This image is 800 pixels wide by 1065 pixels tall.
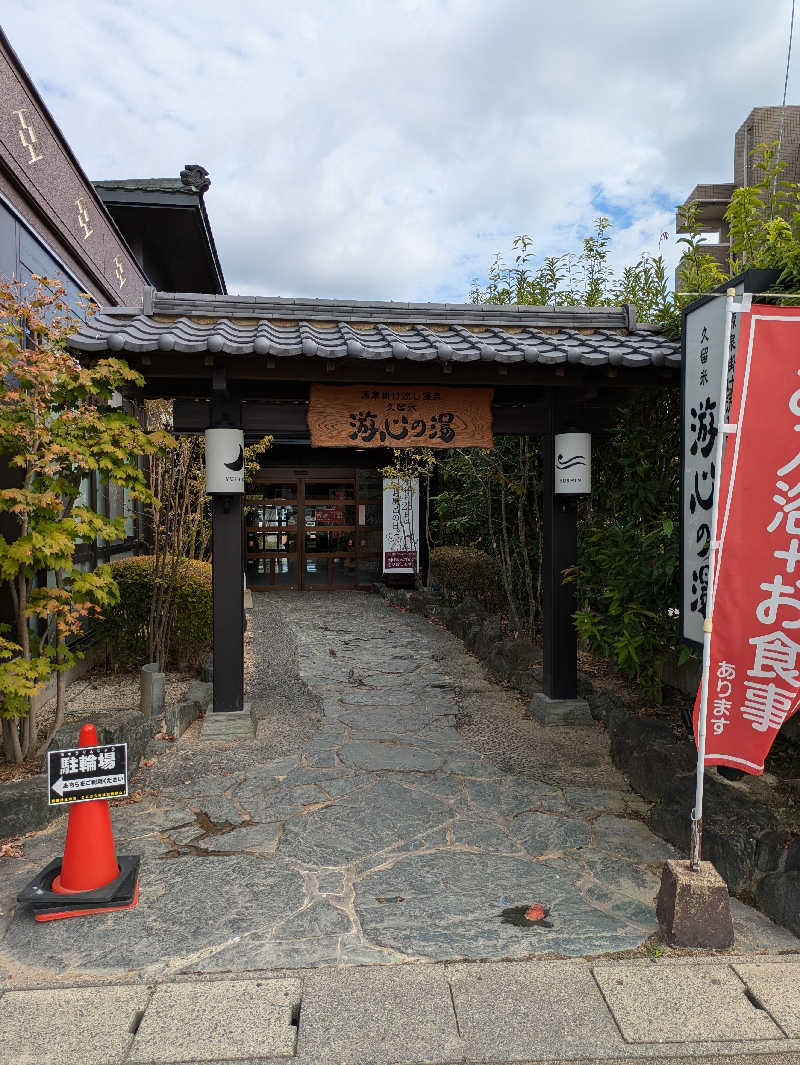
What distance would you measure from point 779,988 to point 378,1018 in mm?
1876

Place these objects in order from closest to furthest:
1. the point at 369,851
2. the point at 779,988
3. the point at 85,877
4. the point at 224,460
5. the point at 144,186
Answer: the point at 779,988
the point at 85,877
the point at 369,851
the point at 224,460
the point at 144,186

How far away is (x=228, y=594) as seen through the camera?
6906mm

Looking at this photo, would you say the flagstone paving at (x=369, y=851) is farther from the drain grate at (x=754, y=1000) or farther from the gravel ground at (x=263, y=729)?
the drain grate at (x=754, y=1000)

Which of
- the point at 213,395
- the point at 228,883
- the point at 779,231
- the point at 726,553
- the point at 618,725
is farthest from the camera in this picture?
the point at 213,395

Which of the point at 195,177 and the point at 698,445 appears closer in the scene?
the point at 698,445

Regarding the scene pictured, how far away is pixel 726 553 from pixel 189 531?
7.78 m

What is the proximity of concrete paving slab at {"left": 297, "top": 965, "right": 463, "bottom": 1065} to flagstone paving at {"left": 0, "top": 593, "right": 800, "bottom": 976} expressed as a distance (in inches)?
6.6

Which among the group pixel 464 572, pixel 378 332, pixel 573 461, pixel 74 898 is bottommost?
pixel 74 898

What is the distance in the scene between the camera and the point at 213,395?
6695mm

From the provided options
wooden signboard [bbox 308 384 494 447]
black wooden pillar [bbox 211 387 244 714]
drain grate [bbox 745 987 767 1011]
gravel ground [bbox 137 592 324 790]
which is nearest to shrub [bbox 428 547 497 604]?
gravel ground [bbox 137 592 324 790]

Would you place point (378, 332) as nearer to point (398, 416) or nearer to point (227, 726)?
point (398, 416)

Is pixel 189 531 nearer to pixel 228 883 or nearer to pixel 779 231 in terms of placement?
pixel 228 883

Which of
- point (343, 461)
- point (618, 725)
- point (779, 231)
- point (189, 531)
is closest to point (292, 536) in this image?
point (343, 461)

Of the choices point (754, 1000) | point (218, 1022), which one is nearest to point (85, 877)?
point (218, 1022)
